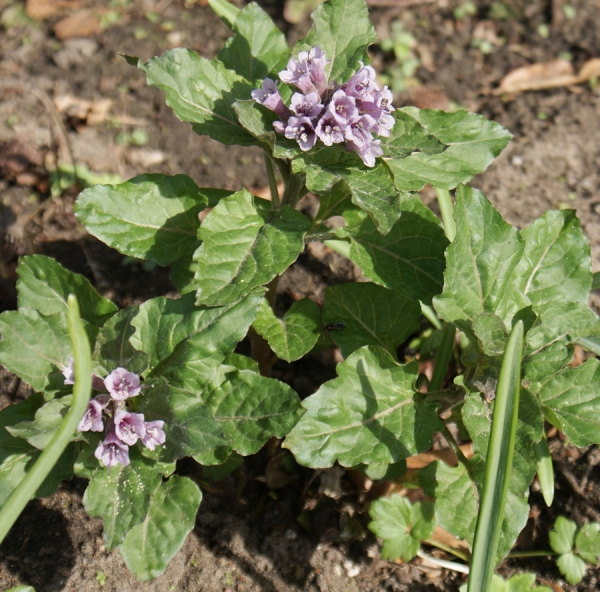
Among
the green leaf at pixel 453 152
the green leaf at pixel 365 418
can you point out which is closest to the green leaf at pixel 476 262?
the green leaf at pixel 453 152

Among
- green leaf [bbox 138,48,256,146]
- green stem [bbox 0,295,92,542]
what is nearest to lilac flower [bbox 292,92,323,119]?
green leaf [bbox 138,48,256,146]

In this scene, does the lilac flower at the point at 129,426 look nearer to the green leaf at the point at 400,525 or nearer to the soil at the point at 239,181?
the soil at the point at 239,181

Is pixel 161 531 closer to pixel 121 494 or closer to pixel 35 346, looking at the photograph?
pixel 121 494

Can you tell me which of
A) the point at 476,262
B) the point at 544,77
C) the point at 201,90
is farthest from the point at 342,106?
the point at 544,77

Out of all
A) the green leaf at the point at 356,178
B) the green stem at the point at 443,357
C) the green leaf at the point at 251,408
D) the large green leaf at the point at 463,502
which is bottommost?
the green stem at the point at 443,357

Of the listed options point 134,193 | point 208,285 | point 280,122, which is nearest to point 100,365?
point 208,285

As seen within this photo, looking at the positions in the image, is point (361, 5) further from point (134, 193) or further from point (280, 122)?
point (134, 193)
